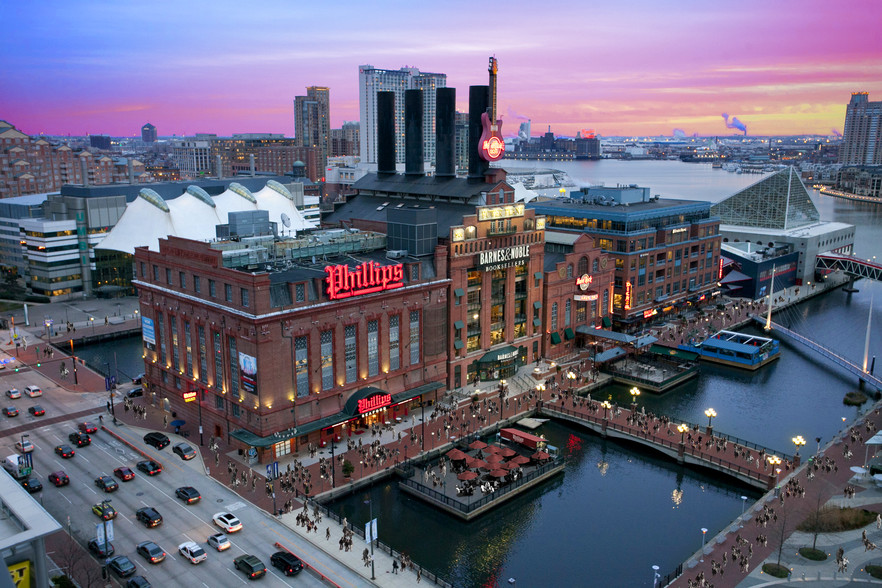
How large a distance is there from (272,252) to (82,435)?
26466mm

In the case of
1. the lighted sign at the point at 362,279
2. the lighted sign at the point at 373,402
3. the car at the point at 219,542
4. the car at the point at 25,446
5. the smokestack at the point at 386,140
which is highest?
the smokestack at the point at 386,140

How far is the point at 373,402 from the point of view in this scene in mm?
73312

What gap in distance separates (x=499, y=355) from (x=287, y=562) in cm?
4451

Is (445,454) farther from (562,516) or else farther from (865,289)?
(865,289)

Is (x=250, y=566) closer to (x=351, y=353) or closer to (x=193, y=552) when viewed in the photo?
(x=193, y=552)

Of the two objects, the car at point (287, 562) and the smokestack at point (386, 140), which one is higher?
the smokestack at point (386, 140)

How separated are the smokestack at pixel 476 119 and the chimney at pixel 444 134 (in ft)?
9.47

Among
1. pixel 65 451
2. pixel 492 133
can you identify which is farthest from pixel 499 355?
pixel 65 451

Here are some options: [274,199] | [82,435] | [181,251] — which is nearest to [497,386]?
[181,251]

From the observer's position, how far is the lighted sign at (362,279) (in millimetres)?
70250

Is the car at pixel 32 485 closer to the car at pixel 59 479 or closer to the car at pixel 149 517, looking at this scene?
the car at pixel 59 479

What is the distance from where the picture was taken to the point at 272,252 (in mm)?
76438

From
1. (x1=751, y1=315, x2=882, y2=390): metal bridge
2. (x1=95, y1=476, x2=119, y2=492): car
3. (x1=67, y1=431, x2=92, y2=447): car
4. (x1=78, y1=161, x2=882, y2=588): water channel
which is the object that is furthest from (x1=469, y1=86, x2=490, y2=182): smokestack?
(x1=95, y1=476, x2=119, y2=492): car

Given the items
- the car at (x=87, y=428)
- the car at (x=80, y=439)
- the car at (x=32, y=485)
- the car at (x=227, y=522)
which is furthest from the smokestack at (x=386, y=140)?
the car at (x=227, y=522)
